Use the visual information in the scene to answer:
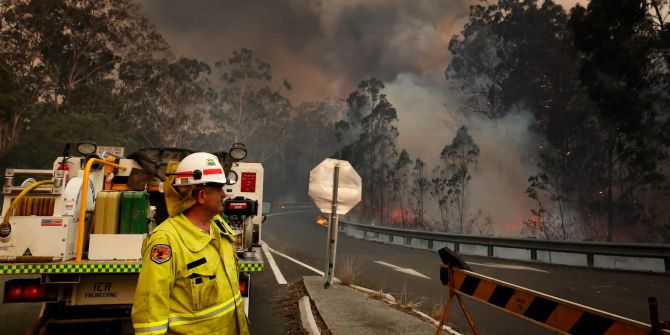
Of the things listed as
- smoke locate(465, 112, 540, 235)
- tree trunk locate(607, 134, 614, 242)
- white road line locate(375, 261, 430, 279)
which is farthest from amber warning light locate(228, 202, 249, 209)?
smoke locate(465, 112, 540, 235)

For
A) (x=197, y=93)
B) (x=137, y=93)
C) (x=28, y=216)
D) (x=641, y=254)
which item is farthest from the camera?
(x=197, y=93)

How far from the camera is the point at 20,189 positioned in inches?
175

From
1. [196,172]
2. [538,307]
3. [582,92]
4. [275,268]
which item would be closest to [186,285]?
[196,172]

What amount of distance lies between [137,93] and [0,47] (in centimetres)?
1138

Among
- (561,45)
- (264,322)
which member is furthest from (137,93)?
(264,322)

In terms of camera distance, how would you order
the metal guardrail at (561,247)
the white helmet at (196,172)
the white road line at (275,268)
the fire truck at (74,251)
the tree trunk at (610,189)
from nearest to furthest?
1. the white helmet at (196,172)
2. the fire truck at (74,251)
3. the white road line at (275,268)
4. the metal guardrail at (561,247)
5. the tree trunk at (610,189)

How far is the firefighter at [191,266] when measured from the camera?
2148mm

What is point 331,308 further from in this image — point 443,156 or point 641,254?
point 443,156

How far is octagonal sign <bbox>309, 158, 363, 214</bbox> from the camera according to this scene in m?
8.00

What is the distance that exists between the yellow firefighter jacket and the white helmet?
0.68ft

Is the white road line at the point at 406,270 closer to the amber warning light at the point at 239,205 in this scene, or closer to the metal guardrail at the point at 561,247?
the metal guardrail at the point at 561,247

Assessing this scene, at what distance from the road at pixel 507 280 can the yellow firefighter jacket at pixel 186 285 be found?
4.66m

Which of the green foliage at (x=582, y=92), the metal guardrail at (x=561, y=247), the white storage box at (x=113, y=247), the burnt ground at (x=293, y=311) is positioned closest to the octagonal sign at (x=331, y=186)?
the burnt ground at (x=293, y=311)

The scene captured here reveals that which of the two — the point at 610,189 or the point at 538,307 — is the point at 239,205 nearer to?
the point at 538,307
